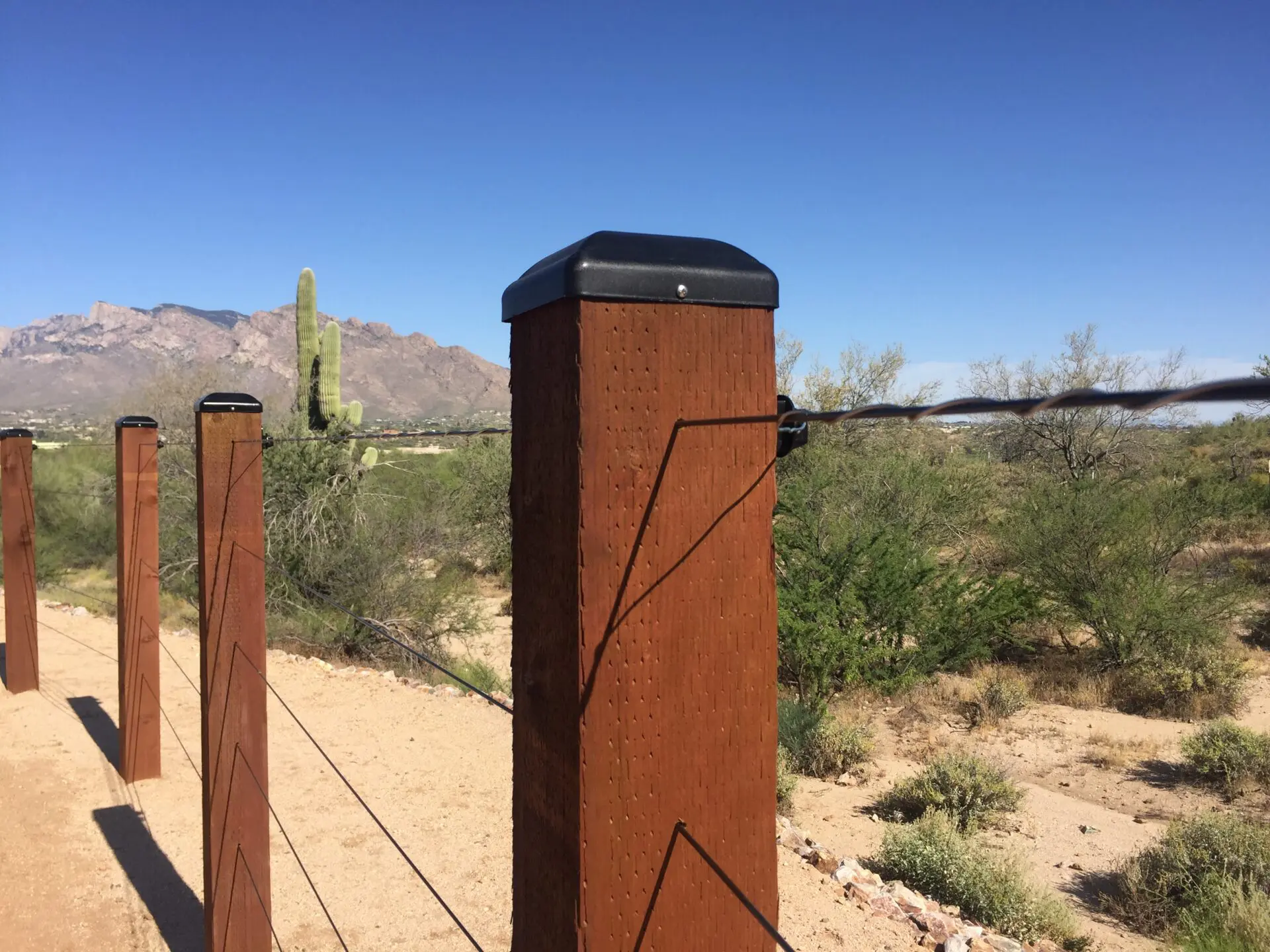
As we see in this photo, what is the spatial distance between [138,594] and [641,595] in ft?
18.6

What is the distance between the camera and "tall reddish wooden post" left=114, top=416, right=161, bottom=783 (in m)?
5.63

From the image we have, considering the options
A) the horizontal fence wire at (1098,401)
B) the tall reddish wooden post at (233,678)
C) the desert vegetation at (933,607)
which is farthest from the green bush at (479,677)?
the horizontal fence wire at (1098,401)

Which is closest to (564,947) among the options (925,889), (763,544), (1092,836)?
(763,544)

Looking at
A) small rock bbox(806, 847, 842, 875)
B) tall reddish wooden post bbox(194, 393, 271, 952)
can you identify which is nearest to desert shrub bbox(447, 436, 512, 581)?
small rock bbox(806, 847, 842, 875)

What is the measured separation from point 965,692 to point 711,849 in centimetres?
1282

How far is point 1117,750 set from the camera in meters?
10.7

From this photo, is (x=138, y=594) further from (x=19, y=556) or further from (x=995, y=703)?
(x=995, y=703)

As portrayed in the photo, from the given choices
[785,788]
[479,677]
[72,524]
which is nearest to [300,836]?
[785,788]

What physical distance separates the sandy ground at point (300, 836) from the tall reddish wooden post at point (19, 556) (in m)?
0.24

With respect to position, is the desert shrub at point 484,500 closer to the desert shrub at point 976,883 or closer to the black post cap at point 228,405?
the desert shrub at point 976,883

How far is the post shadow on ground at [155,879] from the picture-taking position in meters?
4.29

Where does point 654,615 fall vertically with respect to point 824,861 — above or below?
above

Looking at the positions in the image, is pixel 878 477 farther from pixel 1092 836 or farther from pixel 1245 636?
pixel 1092 836

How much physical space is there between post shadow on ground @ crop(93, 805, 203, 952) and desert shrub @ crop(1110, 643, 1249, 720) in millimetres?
12123
